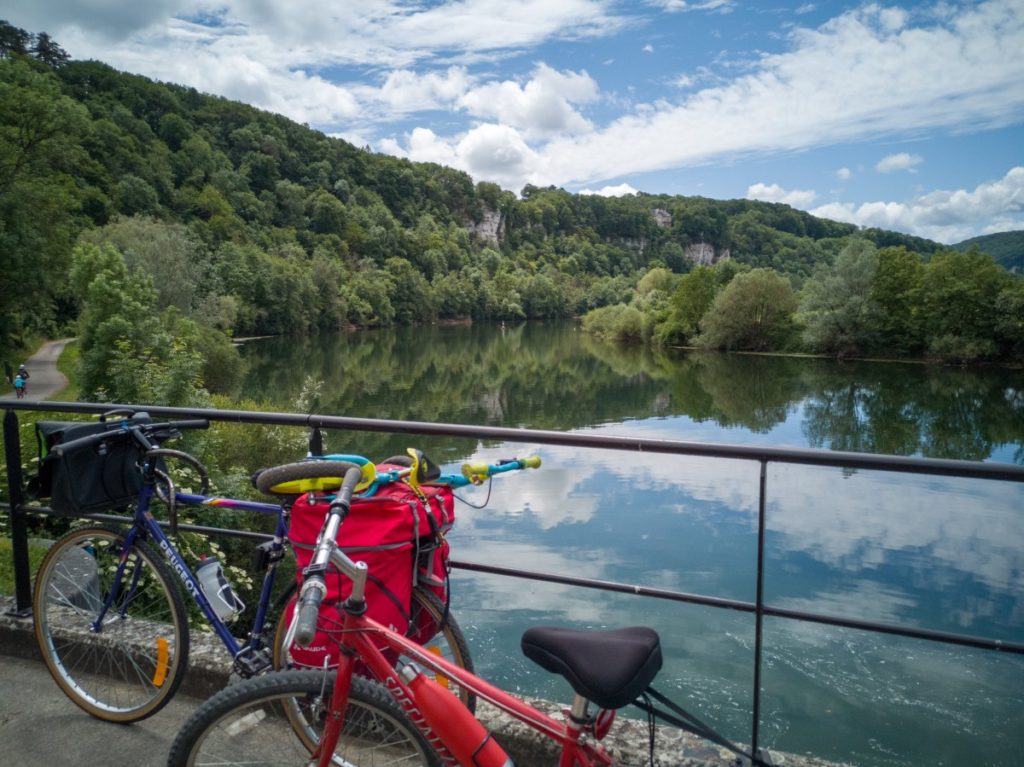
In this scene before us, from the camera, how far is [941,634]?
2025mm

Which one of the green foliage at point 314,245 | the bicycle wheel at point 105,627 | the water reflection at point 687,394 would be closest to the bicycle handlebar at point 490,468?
the bicycle wheel at point 105,627

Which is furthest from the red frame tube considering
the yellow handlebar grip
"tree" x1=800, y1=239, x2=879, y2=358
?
"tree" x1=800, y1=239, x2=879, y2=358

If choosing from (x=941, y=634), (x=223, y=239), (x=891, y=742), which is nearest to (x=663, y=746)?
(x=941, y=634)

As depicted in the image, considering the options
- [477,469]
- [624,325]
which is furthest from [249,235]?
[477,469]

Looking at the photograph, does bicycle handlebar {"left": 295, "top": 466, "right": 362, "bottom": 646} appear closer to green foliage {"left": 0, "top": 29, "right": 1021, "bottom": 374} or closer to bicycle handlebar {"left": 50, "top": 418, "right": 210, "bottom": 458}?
bicycle handlebar {"left": 50, "top": 418, "right": 210, "bottom": 458}

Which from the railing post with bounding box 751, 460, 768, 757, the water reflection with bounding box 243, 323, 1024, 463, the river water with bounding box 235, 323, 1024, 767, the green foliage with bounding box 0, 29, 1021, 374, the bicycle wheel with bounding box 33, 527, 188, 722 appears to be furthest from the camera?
the water reflection with bounding box 243, 323, 1024, 463

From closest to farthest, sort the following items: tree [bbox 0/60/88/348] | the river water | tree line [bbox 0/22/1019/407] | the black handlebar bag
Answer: the black handlebar bag → the river water → tree [bbox 0/60/88/348] → tree line [bbox 0/22/1019/407]

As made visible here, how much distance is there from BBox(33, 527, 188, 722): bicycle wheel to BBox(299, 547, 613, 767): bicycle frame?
1168 millimetres

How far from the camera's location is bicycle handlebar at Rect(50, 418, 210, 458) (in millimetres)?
2346

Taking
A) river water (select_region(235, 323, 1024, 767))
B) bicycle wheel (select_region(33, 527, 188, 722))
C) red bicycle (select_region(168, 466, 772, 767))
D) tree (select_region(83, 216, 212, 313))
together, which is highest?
tree (select_region(83, 216, 212, 313))

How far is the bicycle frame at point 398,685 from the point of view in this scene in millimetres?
1565

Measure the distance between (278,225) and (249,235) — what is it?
1936 centimetres

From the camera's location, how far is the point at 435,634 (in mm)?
2145

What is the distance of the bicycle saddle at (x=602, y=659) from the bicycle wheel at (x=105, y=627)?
1.54m
